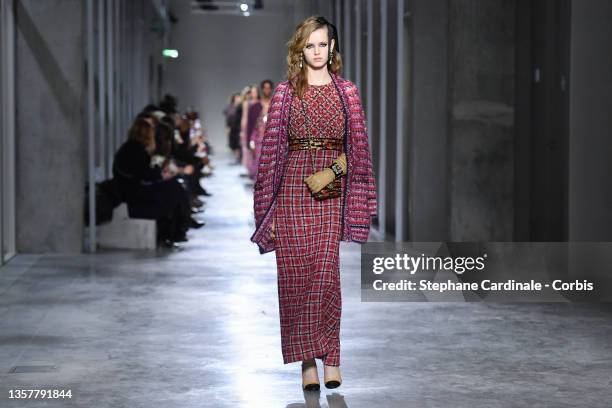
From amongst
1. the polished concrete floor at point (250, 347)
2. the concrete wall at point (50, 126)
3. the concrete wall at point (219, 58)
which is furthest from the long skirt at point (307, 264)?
the concrete wall at point (219, 58)

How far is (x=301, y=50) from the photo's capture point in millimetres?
5250

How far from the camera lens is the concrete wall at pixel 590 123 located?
8492mm

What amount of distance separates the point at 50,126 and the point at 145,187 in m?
1.14

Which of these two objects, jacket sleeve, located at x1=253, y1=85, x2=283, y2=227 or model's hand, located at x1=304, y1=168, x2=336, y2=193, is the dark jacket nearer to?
jacket sleeve, located at x1=253, y1=85, x2=283, y2=227

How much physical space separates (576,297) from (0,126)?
4.66 m

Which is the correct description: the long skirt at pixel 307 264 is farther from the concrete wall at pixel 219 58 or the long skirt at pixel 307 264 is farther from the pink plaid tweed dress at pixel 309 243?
the concrete wall at pixel 219 58

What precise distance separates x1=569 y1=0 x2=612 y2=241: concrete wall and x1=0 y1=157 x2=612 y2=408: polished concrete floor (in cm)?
94

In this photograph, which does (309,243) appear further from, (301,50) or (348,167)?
(301,50)

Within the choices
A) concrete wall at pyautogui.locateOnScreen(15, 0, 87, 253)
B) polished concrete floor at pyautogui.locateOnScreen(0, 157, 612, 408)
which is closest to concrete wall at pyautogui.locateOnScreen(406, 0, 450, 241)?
polished concrete floor at pyautogui.locateOnScreen(0, 157, 612, 408)

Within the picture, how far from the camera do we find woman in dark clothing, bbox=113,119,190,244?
37.3ft

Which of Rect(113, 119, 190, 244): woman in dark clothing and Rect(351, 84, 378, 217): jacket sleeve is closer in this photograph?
Rect(351, 84, 378, 217): jacket sleeve

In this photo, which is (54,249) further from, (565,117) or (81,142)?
(565,117)

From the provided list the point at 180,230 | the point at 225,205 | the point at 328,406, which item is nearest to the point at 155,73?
the point at 225,205

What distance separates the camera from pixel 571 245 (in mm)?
8680
